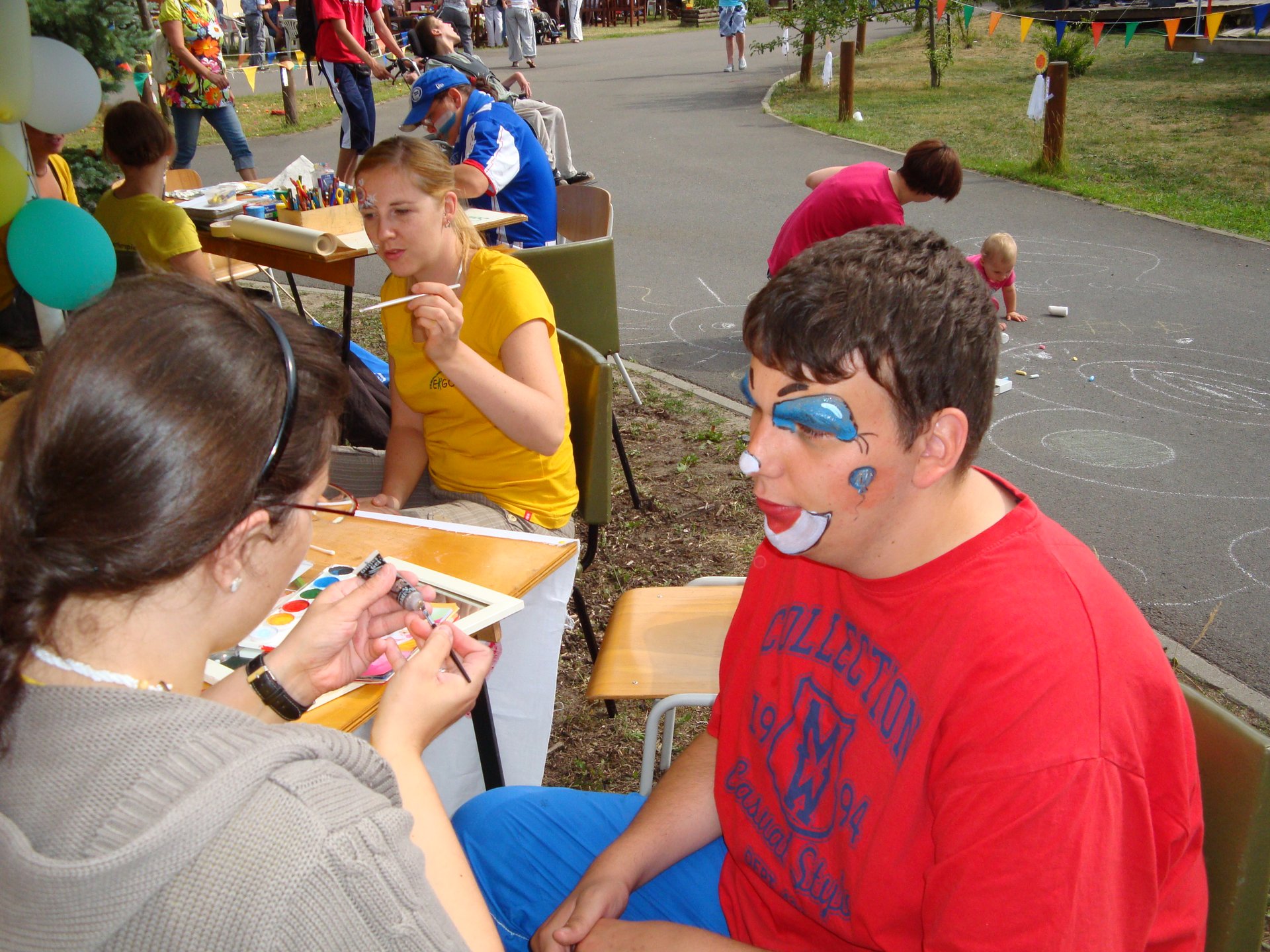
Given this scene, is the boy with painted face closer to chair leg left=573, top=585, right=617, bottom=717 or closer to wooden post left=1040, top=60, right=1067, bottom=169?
chair leg left=573, top=585, right=617, bottom=717

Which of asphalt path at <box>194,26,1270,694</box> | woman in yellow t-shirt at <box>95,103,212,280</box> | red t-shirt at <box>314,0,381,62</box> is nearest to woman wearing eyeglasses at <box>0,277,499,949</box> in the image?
asphalt path at <box>194,26,1270,694</box>

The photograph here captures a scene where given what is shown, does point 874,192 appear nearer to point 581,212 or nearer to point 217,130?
point 581,212

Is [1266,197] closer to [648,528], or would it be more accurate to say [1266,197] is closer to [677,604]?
[648,528]

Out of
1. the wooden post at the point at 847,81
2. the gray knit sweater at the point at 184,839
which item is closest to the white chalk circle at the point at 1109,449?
the gray knit sweater at the point at 184,839

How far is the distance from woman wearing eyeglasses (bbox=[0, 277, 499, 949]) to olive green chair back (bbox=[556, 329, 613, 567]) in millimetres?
1509

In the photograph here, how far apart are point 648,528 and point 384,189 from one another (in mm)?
1734

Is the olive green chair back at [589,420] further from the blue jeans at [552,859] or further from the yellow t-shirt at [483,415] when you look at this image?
the blue jeans at [552,859]

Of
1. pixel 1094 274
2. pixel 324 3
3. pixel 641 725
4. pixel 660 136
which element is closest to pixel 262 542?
pixel 641 725

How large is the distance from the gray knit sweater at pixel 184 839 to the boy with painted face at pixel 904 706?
56 cm

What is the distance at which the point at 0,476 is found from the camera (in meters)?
0.96

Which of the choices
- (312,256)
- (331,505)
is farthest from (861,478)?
(312,256)

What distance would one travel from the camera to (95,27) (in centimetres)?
465

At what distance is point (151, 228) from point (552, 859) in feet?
12.0

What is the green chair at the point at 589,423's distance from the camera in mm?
2625
